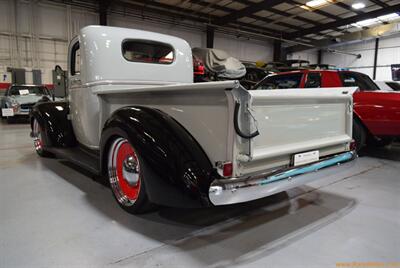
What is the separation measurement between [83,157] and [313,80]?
3.99 metres

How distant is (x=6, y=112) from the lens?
877cm

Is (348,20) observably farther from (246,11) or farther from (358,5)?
(246,11)

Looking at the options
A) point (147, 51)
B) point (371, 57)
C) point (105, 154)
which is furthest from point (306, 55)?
point (105, 154)

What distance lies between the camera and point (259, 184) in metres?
1.74

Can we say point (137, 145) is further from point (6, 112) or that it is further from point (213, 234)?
point (6, 112)

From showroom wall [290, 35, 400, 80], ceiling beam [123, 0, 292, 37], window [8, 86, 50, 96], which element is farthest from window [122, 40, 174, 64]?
showroom wall [290, 35, 400, 80]

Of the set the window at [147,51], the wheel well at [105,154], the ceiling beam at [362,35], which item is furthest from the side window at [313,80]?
the ceiling beam at [362,35]

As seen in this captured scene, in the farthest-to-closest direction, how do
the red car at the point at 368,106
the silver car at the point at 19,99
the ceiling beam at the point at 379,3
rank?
the ceiling beam at the point at 379,3 → the silver car at the point at 19,99 → the red car at the point at 368,106

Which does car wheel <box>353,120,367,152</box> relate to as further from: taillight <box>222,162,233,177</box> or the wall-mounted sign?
the wall-mounted sign

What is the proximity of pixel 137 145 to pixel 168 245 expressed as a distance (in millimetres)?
706

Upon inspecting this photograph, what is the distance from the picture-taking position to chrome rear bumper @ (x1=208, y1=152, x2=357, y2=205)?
1.63m

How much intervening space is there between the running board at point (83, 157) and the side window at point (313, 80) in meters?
3.78

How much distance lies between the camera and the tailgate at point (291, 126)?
5.82 ft

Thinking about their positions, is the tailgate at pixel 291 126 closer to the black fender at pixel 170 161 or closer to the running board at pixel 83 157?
the black fender at pixel 170 161
